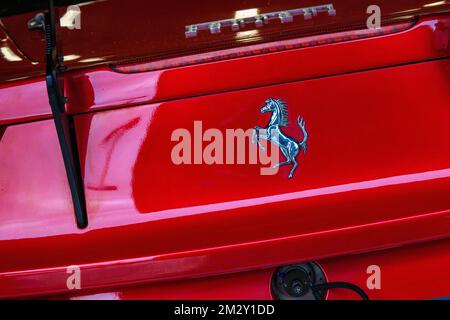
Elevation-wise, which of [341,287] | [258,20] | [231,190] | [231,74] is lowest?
[341,287]

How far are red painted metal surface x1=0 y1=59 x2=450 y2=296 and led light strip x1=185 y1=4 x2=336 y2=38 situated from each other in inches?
7.1

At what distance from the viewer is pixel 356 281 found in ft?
4.98

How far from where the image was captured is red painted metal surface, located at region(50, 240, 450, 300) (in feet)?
4.95

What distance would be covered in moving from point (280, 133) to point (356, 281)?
412mm

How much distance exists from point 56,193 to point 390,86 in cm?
87

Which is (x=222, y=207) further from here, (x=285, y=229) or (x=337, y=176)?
(x=337, y=176)

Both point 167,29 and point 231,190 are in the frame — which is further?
point 167,29

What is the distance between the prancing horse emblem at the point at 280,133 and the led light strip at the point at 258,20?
22cm

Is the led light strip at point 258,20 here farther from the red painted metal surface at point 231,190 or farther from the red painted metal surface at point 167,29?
the red painted metal surface at point 231,190

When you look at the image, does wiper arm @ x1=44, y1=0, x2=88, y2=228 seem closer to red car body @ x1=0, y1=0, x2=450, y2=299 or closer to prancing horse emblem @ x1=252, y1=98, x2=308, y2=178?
red car body @ x1=0, y1=0, x2=450, y2=299

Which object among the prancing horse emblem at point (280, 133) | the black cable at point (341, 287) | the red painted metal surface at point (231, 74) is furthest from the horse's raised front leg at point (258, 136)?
the black cable at point (341, 287)

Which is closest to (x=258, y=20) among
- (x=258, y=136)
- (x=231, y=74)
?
(x=231, y=74)

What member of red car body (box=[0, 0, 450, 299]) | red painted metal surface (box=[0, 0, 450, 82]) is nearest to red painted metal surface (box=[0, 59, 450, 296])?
red car body (box=[0, 0, 450, 299])

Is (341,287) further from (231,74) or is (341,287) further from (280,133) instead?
(231,74)
